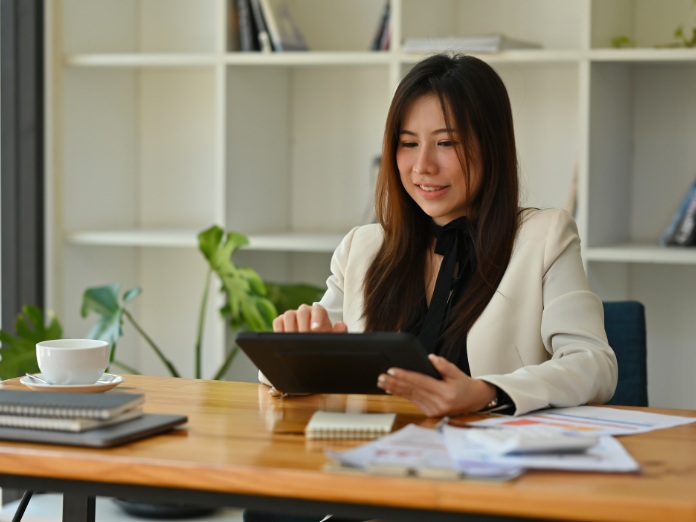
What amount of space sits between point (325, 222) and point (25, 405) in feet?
6.82

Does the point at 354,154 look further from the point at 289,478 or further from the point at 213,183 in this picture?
the point at 289,478

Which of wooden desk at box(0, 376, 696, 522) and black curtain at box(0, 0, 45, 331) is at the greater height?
black curtain at box(0, 0, 45, 331)

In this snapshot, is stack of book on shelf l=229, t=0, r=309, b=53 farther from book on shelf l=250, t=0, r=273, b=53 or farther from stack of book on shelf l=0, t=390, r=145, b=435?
stack of book on shelf l=0, t=390, r=145, b=435

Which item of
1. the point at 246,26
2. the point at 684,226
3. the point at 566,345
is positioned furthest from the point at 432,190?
the point at 246,26

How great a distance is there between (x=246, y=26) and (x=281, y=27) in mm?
116

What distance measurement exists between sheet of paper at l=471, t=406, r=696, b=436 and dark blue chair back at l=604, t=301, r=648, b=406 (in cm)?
57

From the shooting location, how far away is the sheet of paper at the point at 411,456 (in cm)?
84

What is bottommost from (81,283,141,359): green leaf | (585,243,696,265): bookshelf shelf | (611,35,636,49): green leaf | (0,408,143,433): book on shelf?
(81,283,141,359): green leaf

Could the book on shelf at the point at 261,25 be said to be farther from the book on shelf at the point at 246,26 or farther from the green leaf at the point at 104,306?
the green leaf at the point at 104,306

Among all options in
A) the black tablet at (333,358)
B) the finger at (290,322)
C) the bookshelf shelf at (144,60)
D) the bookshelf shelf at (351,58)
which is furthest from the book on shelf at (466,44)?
the black tablet at (333,358)

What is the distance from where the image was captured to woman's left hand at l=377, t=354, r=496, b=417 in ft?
3.63

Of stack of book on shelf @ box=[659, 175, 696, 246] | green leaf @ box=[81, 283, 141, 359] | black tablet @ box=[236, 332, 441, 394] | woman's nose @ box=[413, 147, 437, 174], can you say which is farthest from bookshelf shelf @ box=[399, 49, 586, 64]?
black tablet @ box=[236, 332, 441, 394]

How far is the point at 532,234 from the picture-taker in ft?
5.22

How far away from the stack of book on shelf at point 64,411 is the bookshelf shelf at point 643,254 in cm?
168
